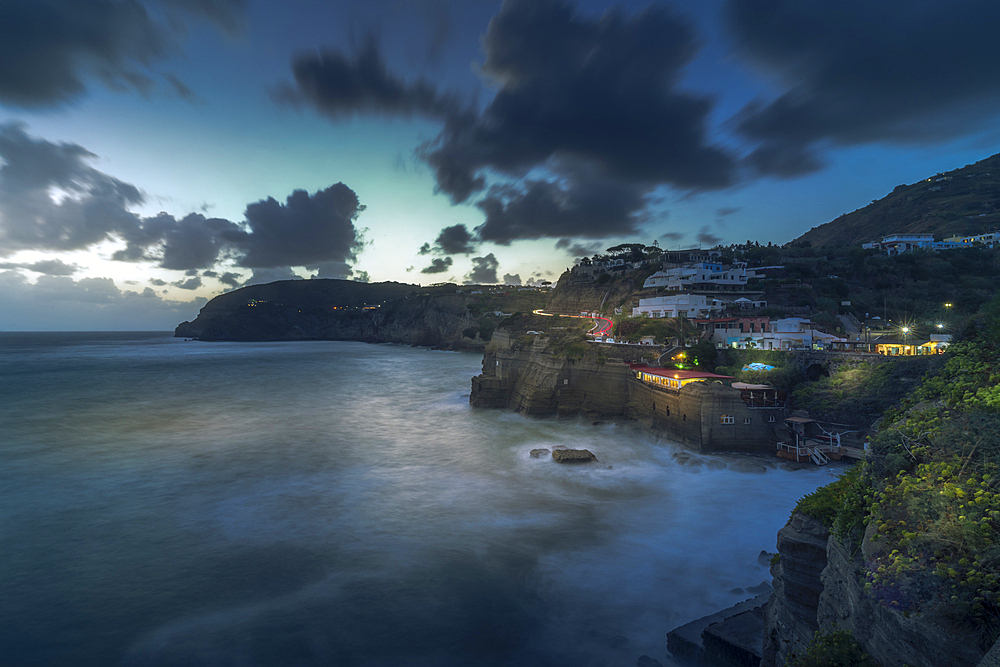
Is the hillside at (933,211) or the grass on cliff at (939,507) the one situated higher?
the hillside at (933,211)

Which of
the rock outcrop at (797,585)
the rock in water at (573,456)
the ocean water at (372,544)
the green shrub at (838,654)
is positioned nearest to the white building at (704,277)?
the ocean water at (372,544)

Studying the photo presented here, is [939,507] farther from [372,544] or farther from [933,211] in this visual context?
[933,211]

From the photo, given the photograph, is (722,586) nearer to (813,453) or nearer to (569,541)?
(569,541)

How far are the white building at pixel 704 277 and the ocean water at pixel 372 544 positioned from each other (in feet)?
125

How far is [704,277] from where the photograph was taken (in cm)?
6266

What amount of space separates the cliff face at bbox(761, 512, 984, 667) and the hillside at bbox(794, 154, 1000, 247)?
116870 millimetres

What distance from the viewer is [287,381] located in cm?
6562

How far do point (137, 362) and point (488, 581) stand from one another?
115785 millimetres

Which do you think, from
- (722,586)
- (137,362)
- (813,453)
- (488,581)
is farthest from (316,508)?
(137,362)

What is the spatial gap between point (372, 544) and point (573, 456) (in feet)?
41.4

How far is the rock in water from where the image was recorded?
982 inches

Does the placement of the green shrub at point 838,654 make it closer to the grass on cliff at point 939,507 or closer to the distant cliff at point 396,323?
the grass on cliff at point 939,507

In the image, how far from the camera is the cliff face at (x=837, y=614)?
4.86 m

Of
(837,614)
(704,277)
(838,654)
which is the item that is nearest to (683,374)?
(837,614)
